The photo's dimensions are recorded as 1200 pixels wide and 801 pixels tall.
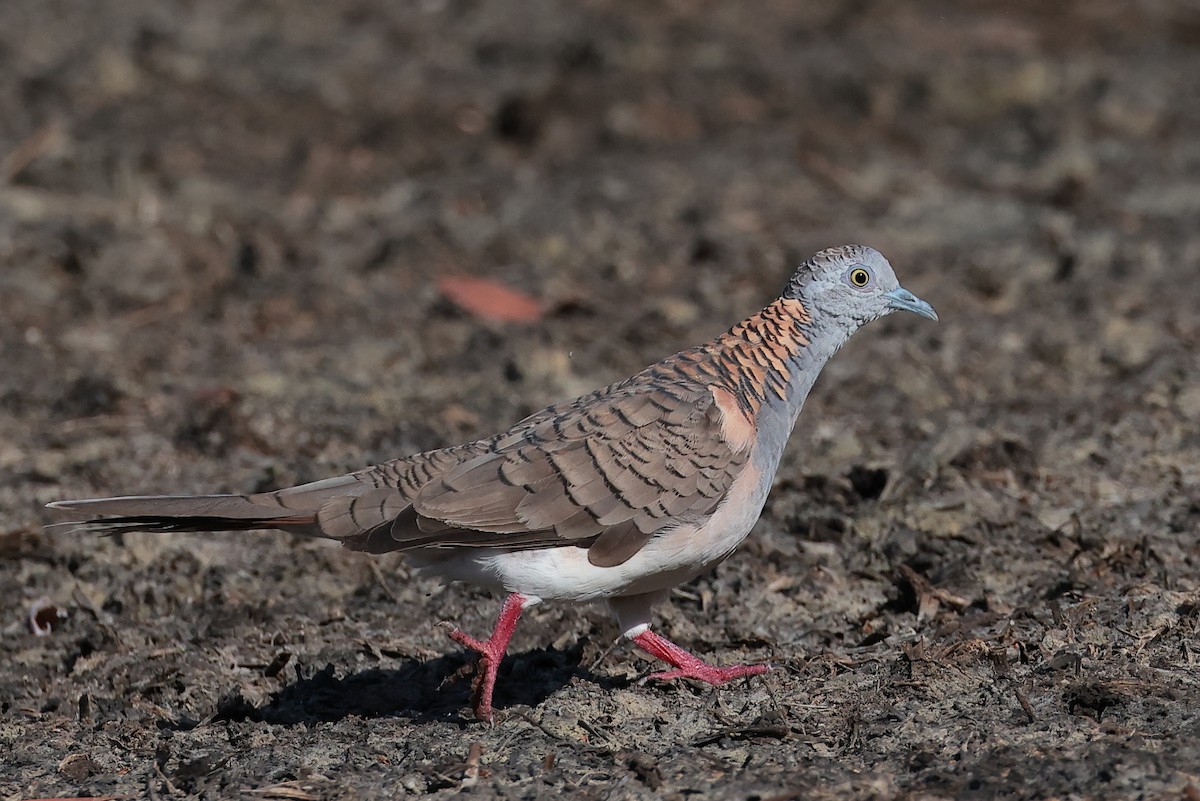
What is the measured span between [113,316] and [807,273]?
5.05 meters

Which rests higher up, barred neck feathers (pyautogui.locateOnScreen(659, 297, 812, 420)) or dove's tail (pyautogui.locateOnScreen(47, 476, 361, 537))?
barred neck feathers (pyautogui.locateOnScreen(659, 297, 812, 420))

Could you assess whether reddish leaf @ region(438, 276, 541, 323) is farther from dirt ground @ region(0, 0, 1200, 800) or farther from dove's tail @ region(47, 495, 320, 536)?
dove's tail @ region(47, 495, 320, 536)

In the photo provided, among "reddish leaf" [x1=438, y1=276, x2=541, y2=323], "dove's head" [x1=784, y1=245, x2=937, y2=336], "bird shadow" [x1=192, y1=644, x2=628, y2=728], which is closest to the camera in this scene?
"bird shadow" [x1=192, y1=644, x2=628, y2=728]

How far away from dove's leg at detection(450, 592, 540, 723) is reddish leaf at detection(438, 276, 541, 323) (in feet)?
13.9

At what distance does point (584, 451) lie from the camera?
4.77 meters

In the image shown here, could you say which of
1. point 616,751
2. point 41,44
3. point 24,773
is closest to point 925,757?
point 616,751

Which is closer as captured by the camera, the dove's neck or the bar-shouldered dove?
the bar-shouldered dove

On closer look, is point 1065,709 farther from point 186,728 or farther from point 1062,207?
point 1062,207

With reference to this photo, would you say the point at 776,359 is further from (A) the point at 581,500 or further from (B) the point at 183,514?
(B) the point at 183,514

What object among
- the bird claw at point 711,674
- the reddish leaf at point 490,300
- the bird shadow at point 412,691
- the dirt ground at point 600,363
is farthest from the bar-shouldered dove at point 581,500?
the reddish leaf at point 490,300

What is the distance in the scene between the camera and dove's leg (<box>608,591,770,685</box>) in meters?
5.01

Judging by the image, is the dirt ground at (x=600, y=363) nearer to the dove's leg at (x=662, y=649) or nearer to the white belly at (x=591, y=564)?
the dove's leg at (x=662, y=649)

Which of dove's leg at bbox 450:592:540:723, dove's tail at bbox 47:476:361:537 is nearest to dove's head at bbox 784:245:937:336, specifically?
dove's leg at bbox 450:592:540:723

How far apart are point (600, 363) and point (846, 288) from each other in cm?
329
